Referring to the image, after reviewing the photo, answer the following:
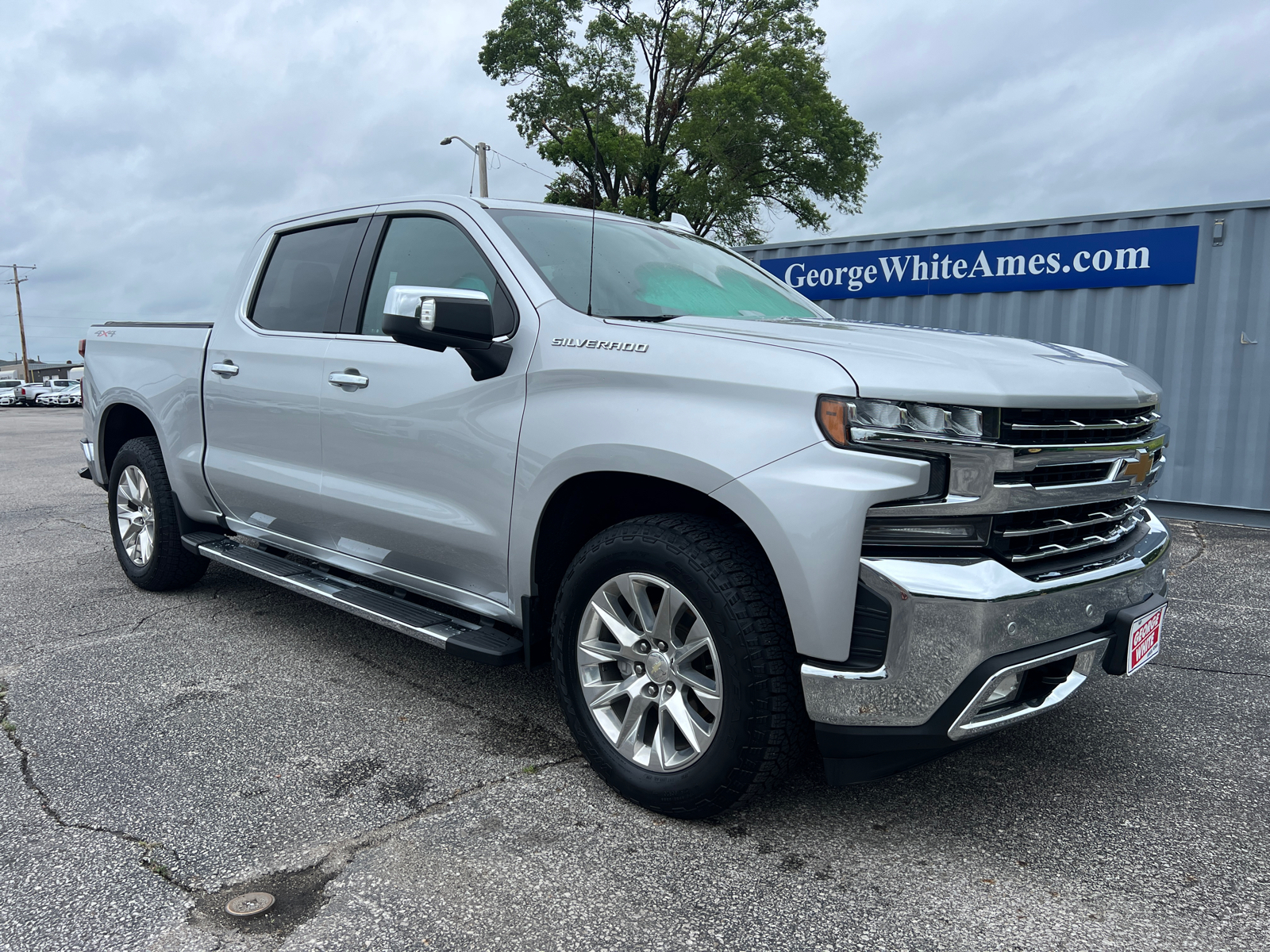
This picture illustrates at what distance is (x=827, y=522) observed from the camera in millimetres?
2238

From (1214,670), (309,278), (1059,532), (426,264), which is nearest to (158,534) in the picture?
(309,278)

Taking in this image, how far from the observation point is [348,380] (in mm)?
3557

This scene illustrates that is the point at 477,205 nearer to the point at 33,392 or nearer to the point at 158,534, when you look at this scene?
the point at 158,534

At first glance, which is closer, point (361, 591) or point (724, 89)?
point (361, 591)

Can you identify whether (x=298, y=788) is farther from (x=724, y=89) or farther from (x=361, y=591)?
(x=724, y=89)

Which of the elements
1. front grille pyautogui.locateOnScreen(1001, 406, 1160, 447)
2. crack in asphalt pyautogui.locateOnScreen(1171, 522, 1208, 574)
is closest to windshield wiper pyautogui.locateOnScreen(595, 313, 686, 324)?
front grille pyautogui.locateOnScreen(1001, 406, 1160, 447)

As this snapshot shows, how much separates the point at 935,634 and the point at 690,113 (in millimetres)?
30544

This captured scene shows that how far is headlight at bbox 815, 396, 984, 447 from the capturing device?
2250 millimetres

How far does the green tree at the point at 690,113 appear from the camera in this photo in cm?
2944

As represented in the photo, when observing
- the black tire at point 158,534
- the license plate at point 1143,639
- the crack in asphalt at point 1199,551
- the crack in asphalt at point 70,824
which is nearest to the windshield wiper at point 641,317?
the license plate at point 1143,639

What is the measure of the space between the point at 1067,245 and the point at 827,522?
8.03m

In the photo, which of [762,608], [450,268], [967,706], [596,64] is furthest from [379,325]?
[596,64]

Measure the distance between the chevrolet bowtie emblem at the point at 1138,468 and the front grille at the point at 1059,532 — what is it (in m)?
0.08

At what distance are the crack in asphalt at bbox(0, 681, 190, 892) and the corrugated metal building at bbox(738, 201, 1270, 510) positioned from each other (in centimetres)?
748
